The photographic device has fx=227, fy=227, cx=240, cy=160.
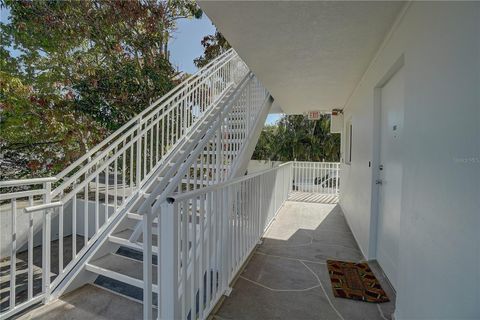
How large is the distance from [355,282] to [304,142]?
886cm

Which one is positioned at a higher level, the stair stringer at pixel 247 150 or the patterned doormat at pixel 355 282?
the stair stringer at pixel 247 150

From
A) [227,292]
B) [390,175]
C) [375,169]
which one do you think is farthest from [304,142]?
[227,292]

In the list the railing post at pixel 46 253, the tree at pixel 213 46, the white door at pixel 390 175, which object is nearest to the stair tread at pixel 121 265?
the railing post at pixel 46 253

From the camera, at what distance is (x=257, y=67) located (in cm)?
327

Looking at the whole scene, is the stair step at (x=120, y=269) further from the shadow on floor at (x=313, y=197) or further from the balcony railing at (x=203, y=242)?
the shadow on floor at (x=313, y=197)

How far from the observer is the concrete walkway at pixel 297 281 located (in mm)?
1959

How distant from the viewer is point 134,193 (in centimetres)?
308

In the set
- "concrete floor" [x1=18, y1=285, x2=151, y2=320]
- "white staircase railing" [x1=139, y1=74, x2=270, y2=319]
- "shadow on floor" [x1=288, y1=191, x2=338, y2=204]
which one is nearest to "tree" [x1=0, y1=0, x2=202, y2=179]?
"white staircase railing" [x1=139, y1=74, x2=270, y2=319]

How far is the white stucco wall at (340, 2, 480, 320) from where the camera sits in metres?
1.03

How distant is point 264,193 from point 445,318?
2482 millimetres

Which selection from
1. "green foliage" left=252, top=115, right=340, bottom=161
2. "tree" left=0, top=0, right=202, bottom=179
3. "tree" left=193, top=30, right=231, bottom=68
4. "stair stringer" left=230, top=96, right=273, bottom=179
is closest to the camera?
"stair stringer" left=230, top=96, right=273, bottom=179

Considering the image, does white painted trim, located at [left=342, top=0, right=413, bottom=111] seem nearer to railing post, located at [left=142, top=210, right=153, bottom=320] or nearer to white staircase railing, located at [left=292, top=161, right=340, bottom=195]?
railing post, located at [left=142, top=210, right=153, bottom=320]

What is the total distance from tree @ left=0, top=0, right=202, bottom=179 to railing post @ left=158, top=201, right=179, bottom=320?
134 inches

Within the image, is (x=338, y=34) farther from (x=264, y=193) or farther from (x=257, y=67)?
(x=264, y=193)
